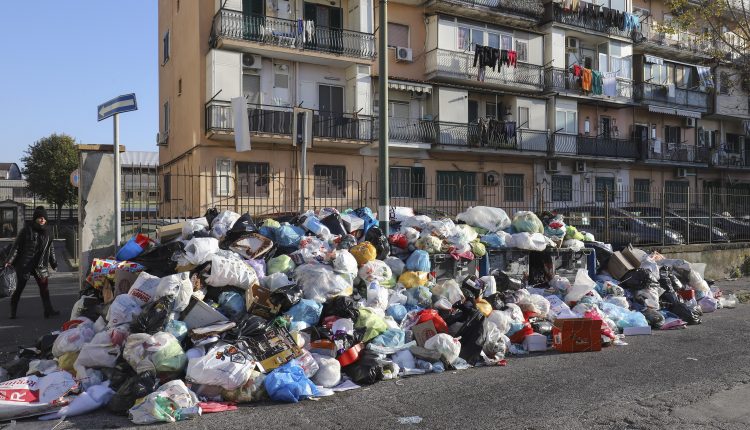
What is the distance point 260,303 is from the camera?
5957mm

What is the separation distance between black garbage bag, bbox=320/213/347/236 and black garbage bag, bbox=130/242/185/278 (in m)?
2.10

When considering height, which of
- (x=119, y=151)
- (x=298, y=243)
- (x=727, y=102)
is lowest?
(x=298, y=243)

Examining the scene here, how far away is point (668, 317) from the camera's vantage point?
8562 millimetres

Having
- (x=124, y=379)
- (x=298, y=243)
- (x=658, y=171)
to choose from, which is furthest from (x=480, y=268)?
(x=658, y=171)

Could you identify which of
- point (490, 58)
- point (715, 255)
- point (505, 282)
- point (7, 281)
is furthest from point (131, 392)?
point (490, 58)

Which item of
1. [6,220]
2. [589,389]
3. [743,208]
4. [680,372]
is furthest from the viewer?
[6,220]

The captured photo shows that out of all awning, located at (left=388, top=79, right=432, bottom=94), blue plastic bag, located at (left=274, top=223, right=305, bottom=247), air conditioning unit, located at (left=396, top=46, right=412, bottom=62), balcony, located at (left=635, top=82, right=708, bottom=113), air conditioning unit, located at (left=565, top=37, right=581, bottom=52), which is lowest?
blue plastic bag, located at (left=274, top=223, right=305, bottom=247)

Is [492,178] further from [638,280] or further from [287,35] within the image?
[638,280]

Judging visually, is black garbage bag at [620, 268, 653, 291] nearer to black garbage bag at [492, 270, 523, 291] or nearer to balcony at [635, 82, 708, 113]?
black garbage bag at [492, 270, 523, 291]

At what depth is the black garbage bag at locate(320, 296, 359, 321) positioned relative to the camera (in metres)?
6.08

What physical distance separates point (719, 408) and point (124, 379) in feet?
15.9

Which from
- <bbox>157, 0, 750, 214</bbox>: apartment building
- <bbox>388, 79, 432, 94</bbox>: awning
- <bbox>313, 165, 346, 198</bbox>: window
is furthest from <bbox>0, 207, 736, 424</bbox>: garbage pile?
<bbox>388, 79, 432, 94</bbox>: awning

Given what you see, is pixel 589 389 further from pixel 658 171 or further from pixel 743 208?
pixel 658 171

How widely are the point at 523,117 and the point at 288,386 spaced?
76.7ft
